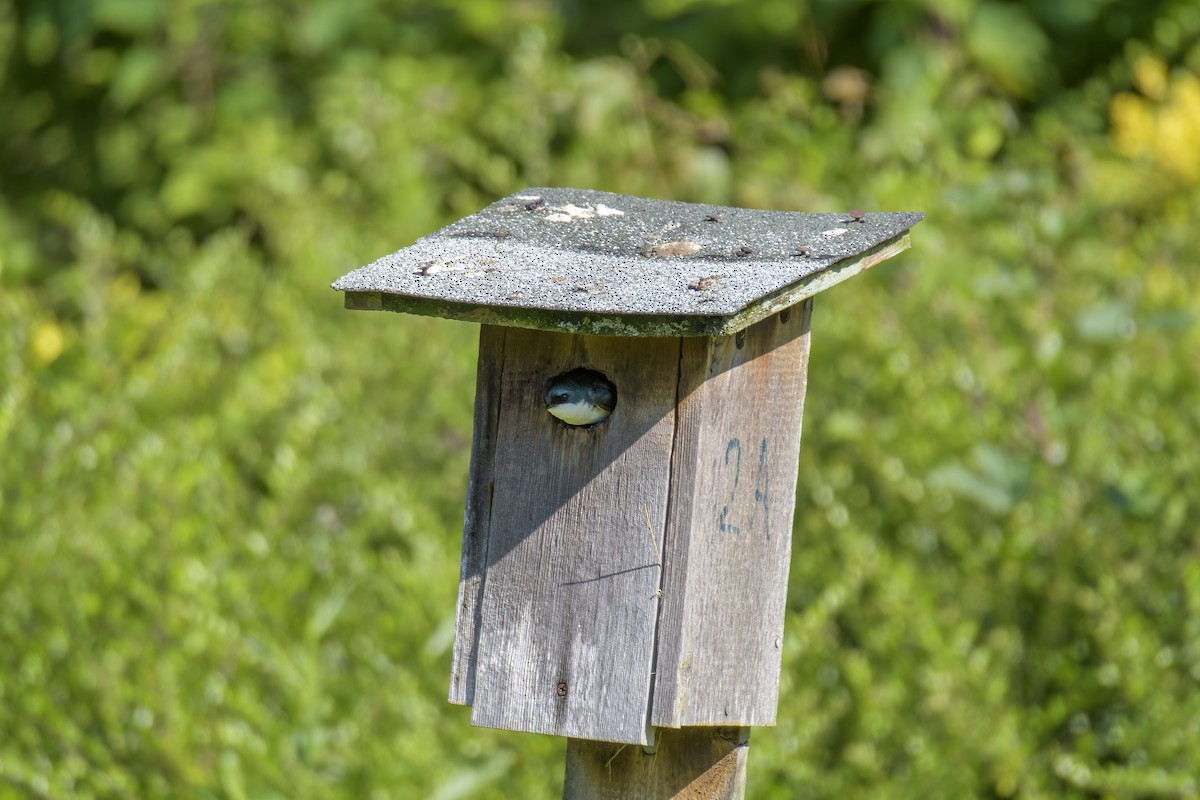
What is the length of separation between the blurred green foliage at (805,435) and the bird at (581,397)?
866 millimetres

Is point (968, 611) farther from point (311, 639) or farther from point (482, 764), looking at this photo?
point (311, 639)

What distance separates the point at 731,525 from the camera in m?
1.84

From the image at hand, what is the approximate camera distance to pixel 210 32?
579cm

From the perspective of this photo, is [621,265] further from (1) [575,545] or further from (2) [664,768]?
(2) [664,768]

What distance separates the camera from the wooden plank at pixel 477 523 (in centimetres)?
182

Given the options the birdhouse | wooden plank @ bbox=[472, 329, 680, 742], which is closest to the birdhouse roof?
the birdhouse

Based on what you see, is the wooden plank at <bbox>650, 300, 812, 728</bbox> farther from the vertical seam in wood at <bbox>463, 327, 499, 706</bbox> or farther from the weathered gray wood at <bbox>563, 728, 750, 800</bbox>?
the vertical seam in wood at <bbox>463, 327, 499, 706</bbox>

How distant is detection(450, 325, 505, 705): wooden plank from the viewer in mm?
1822

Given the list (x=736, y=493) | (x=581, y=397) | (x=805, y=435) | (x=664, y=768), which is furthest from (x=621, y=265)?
(x=805, y=435)

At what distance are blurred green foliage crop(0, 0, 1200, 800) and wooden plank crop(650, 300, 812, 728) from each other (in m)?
0.73

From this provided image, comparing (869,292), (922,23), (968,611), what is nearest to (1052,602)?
(968,611)

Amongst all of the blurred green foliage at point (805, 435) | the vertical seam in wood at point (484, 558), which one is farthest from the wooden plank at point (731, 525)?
the blurred green foliage at point (805, 435)

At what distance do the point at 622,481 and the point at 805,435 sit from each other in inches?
72.7

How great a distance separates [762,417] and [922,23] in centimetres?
342
